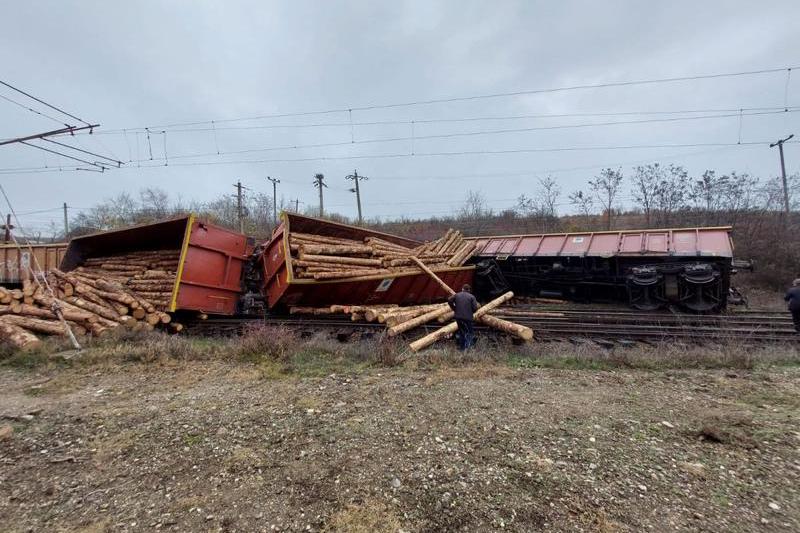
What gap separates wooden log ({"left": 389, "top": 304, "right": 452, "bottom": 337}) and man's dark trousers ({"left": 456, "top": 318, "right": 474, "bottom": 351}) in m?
1.11

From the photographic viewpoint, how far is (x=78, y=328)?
8.08 meters

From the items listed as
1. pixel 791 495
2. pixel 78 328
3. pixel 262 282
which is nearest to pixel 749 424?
pixel 791 495

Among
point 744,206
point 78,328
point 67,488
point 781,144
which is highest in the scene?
point 781,144

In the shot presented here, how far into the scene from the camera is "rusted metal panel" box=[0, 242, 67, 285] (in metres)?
11.8

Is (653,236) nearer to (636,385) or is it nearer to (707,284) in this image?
(707,284)

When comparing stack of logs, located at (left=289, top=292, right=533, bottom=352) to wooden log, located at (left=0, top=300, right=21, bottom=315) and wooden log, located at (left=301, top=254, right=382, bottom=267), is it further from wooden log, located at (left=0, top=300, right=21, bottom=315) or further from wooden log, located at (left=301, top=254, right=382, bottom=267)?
wooden log, located at (left=0, top=300, right=21, bottom=315)

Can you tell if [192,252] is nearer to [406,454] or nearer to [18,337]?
[18,337]

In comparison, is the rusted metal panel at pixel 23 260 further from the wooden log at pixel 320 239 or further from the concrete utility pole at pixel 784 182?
the concrete utility pole at pixel 784 182

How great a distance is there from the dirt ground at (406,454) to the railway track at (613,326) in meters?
2.67

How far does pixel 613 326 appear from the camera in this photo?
8742mm

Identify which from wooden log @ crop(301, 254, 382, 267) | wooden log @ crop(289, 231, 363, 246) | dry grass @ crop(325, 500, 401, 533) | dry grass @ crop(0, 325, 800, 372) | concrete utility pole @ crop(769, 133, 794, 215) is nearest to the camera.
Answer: dry grass @ crop(325, 500, 401, 533)

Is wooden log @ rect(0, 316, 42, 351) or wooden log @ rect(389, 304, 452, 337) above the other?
wooden log @ rect(0, 316, 42, 351)

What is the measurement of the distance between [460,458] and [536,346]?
4.49m

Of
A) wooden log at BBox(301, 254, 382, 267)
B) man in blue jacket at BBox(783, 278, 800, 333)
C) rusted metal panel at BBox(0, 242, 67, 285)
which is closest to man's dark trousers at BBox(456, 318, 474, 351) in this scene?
wooden log at BBox(301, 254, 382, 267)
